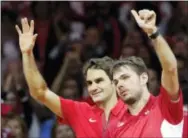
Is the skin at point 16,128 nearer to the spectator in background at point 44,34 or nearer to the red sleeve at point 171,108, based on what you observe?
the spectator in background at point 44,34

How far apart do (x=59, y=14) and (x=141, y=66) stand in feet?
12.6

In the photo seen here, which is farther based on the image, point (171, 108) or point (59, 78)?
point (59, 78)

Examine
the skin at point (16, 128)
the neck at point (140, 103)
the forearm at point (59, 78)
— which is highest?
the neck at point (140, 103)

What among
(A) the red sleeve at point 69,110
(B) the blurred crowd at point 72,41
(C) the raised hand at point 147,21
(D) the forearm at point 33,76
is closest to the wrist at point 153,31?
(C) the raised hand at point 147,21

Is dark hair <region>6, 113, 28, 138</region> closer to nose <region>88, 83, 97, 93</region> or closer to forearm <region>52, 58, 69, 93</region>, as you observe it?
forearm <region>52, 58, 69, 93</region>

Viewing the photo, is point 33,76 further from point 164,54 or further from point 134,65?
point 164,54

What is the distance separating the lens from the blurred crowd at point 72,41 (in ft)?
28.5

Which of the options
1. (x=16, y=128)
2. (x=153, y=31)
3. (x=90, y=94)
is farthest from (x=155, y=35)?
(x=16, y=128)

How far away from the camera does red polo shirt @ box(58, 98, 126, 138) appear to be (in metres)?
6.39

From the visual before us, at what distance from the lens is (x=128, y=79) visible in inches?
226

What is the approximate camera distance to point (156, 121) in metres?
5.60

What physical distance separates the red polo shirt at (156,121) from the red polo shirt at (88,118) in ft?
1.23

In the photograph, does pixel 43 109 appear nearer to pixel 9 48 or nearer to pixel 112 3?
pixel 9 48

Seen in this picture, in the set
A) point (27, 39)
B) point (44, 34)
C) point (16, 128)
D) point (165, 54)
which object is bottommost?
point (16, 128)
